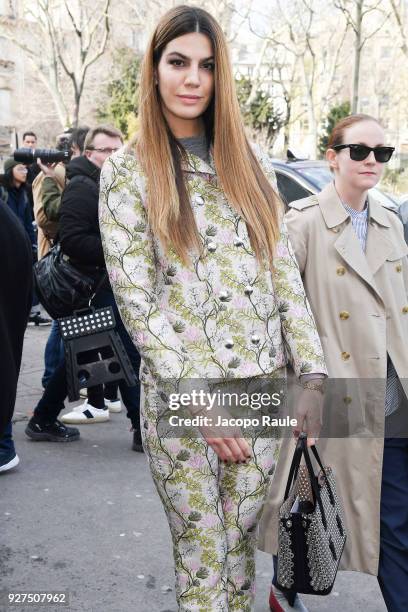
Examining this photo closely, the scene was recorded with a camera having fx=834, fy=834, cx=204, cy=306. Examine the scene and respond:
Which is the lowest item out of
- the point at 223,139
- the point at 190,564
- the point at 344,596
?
the point at 344,596

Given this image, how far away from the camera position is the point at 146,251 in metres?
2.18

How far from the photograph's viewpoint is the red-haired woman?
9.46 ft

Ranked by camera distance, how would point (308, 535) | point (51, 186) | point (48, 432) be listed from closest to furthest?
point (308, 535) < point (48, 432) < point (51, 186)

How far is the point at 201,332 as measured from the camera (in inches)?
86.0

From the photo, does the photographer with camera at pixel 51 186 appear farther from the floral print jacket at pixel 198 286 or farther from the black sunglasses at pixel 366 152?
the floral print jacket at pixel 198 286

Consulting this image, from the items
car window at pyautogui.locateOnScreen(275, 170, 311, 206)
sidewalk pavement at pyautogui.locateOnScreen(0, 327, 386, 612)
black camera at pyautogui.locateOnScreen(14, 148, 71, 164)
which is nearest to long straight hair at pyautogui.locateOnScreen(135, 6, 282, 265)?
sidewalk pavement at pyautogui.locateOnScreen(0, 327, 386, 612)

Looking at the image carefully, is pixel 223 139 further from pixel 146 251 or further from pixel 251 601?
pixel 251 601

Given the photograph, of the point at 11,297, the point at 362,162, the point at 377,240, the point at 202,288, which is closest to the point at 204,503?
the point at 202,288

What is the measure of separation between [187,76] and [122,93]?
2950cm

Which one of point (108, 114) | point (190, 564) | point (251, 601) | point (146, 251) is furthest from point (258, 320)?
point (108, 114)

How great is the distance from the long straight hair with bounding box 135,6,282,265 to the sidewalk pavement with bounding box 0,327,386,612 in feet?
5.73

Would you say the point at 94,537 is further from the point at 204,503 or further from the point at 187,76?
the point at 187,76

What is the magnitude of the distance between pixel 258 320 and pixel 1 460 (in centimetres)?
285

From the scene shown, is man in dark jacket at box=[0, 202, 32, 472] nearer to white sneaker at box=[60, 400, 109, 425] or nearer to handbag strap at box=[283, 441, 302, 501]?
handbag strap at box=[283, 441, 302, 501]
